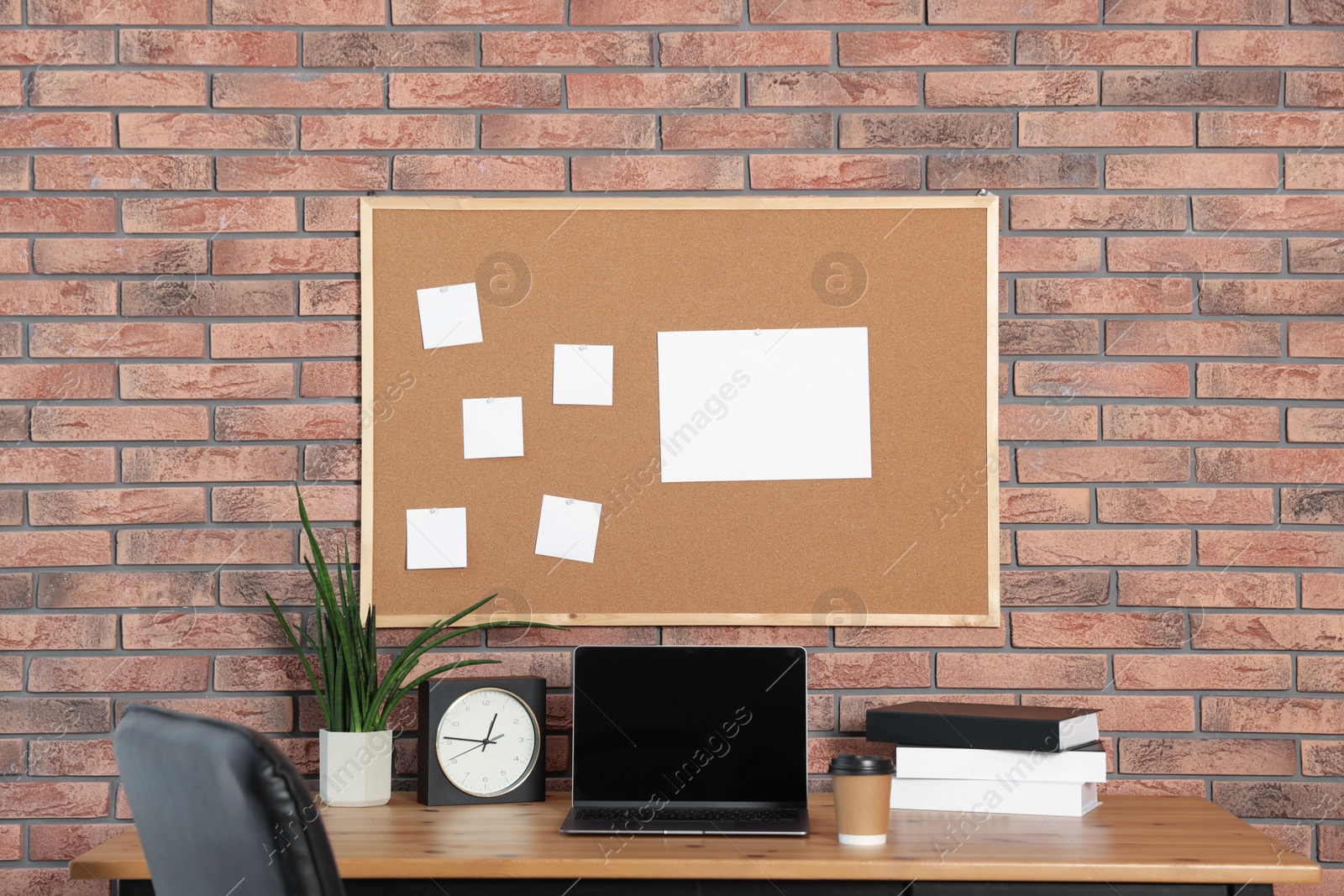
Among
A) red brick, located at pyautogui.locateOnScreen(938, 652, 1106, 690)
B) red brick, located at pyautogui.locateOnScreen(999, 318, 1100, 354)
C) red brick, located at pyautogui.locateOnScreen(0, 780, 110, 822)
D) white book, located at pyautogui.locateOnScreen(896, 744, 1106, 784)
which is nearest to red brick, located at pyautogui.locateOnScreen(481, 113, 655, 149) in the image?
red brick, located at pyautogui.locateOnScreen(999, 318, 1100, 354)

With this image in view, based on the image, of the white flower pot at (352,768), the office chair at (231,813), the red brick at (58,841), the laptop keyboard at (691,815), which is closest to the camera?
the office chair at (231,813)

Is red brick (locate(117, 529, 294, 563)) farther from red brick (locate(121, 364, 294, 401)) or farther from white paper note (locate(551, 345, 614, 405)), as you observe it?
white paper note (locate(551, 345, 614, 405))

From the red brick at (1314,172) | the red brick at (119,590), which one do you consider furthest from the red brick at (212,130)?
the red brick at (1314,172)

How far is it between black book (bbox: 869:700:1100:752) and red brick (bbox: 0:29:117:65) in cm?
199

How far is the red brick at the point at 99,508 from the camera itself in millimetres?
1975

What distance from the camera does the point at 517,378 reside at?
1.98m

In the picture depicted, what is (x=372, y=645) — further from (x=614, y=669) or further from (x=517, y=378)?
(x=517, y=378)

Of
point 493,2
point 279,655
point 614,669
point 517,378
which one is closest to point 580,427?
point 517,378

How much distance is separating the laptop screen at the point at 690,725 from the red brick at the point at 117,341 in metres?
1.02

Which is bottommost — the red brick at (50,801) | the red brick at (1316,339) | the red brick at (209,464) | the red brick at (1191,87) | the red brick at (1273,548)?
the red brick at (50,801)

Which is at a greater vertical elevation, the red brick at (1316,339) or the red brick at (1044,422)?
the red brick at (1316,339)

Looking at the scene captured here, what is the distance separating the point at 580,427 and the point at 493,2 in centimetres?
88

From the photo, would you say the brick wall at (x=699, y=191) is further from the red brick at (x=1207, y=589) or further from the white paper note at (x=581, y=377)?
the white paper note at (x=581, y=377)

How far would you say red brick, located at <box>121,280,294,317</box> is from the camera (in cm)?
200
